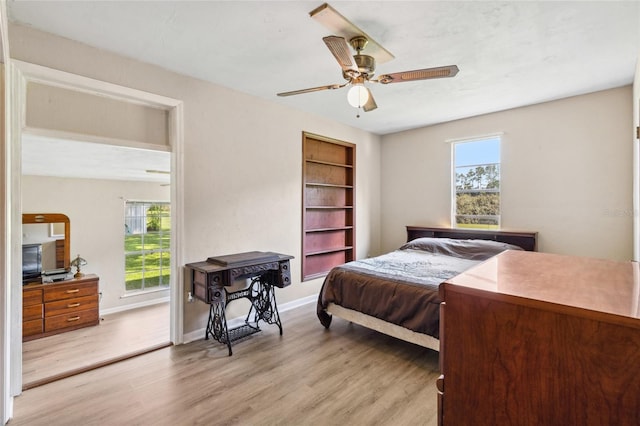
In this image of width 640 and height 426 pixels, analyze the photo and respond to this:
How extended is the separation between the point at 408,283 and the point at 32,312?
13.6 feet

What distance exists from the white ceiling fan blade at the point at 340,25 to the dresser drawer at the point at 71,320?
4.24m

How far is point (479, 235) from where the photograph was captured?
4.40 metres

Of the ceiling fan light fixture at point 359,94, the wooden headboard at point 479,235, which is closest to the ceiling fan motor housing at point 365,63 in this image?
the ceiling fan light fixture at point 359,94

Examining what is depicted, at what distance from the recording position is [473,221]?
181 inches

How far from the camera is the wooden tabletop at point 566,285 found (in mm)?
673

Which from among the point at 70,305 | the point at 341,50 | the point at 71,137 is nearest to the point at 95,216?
the point at 70,305

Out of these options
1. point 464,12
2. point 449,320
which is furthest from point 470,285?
point 464,12

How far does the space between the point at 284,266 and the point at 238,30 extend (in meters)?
2.25

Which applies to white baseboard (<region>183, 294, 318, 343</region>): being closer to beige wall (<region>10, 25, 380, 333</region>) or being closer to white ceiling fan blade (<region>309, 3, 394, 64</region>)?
beige wall (<region>10, 25, 380, 333</region>)

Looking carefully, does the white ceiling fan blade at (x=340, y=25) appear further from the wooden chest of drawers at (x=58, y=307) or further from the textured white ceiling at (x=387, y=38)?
the wooden chest of drawers at (x=58, y=307)

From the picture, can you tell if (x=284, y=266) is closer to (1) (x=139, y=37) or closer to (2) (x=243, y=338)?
(2) (x=243, y=338)

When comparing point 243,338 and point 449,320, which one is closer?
point 449,320

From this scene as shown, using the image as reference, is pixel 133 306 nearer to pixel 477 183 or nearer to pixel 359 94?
pixel 359 94

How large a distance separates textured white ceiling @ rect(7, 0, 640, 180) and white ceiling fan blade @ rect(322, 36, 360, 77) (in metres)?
0.31
